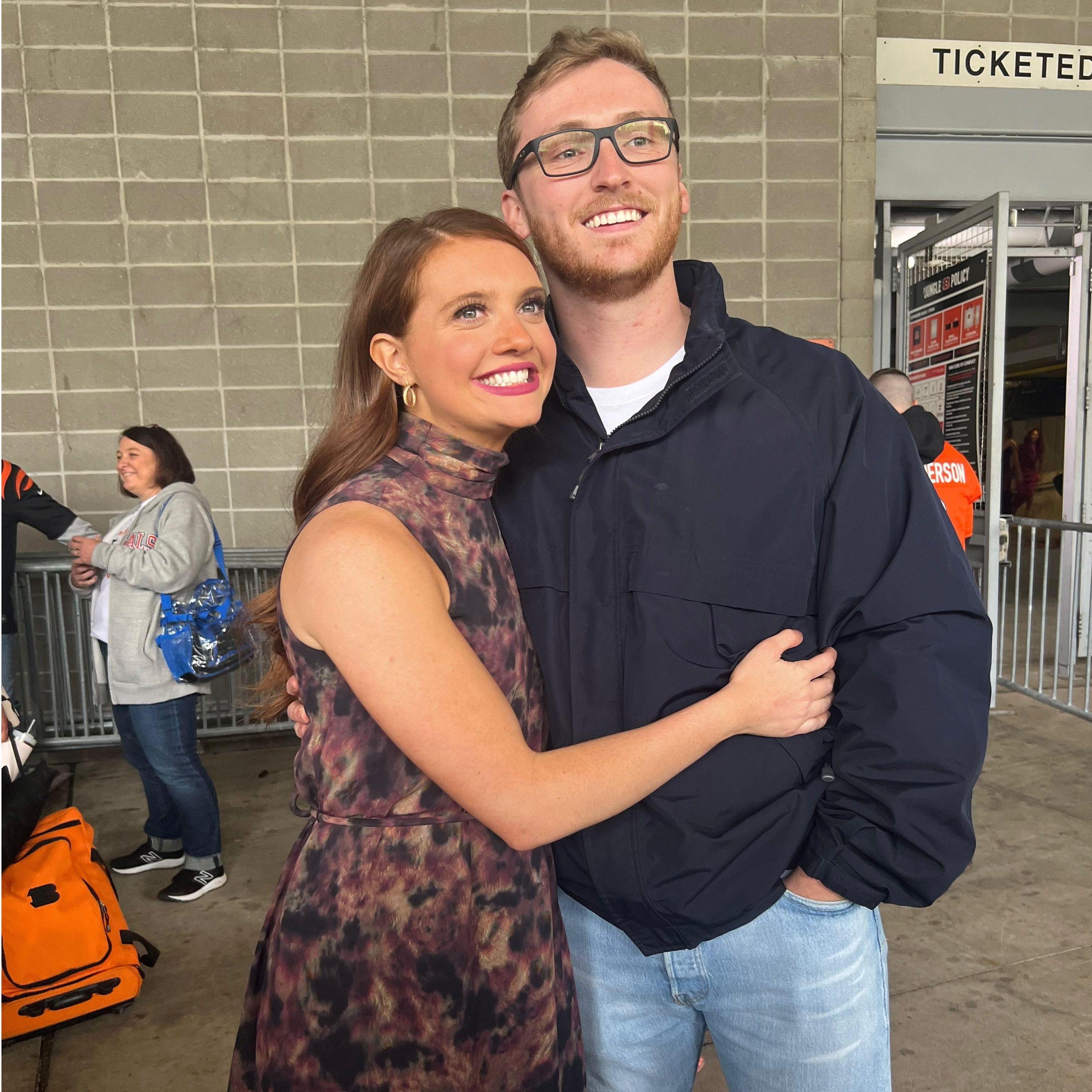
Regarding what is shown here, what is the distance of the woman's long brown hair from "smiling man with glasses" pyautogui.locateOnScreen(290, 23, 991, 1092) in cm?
16

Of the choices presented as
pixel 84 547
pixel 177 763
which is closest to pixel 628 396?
pixel 177 763

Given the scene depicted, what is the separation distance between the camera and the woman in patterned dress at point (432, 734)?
1128 millimetres

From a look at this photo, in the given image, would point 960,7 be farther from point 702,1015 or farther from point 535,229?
point 702,1015

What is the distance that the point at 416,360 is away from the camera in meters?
1.31

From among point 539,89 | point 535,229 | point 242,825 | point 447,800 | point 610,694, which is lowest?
point 242,825

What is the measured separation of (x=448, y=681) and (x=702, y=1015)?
72 cm

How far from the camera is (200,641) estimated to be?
11.0ft

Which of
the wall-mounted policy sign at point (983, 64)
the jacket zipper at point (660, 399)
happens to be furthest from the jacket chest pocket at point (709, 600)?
the wall-mounted policy sign at point (983, 64)

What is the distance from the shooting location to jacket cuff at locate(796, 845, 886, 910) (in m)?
1.23

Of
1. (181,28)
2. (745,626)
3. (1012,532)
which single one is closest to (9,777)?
(745,626)

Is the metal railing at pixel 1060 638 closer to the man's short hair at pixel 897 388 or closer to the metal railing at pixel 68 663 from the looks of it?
the man's short hair at pixel 897 388

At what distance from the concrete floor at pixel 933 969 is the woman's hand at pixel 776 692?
158cm

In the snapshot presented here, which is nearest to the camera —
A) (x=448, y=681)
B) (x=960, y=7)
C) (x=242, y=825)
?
(x=448, y=681)

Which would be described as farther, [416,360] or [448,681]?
[416,360]
